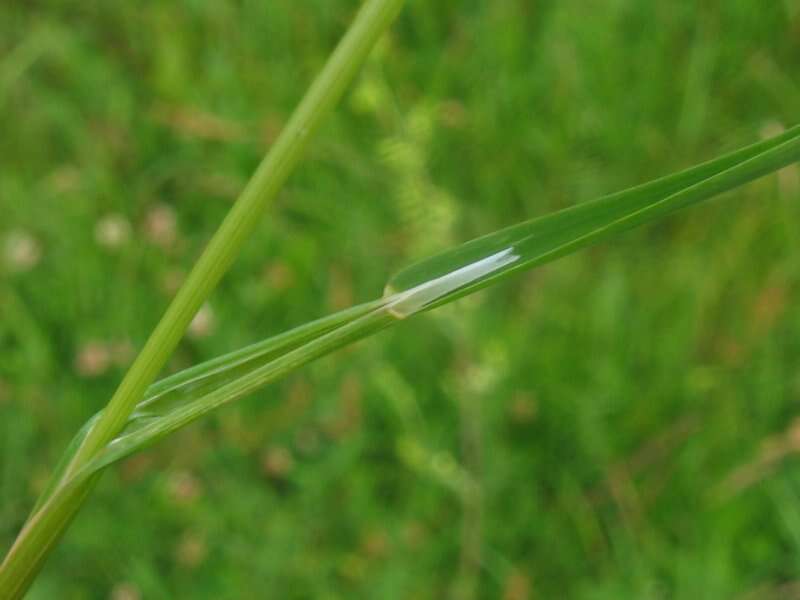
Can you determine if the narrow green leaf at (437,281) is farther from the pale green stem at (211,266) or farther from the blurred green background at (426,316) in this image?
the blurred green background at (426,316)

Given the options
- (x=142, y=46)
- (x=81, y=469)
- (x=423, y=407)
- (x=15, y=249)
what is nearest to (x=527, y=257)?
(x=81, y=469)

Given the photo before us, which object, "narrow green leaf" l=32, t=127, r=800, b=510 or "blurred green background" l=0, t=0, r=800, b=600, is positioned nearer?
"narrow green leaf" l=32, t=127, r=800, b=510

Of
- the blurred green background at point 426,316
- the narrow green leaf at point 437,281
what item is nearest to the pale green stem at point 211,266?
the narrow green leaf at point 437,281

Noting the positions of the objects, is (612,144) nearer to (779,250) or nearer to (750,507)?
(779,250)

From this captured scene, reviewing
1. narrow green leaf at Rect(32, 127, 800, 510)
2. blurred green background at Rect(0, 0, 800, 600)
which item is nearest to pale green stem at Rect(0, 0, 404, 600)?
narrow green leaf at Rect(32, 127, 800, 510)

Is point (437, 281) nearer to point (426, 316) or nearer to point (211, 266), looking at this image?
point (211, 266)

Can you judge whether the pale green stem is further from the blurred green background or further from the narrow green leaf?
the blurred green background
